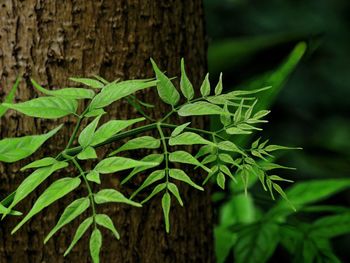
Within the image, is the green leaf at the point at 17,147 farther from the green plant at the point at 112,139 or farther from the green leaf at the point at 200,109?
the green leaf at the point at 200,109

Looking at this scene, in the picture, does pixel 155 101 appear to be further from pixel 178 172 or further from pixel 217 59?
pixel 217 59

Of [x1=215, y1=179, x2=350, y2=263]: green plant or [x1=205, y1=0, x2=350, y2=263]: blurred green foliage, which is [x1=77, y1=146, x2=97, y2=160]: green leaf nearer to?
[x1=205, y1=0, x2=350, y2=263]: blurred green foliage

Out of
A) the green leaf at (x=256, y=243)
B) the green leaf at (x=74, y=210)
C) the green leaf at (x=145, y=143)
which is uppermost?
the green leaf at (x=145, y=143)

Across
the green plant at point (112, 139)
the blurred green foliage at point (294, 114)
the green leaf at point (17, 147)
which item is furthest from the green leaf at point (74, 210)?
the blurred green foliage at point (294, 114)

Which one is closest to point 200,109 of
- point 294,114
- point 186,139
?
point 186,139

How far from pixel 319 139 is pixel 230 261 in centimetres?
224

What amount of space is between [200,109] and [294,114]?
Result: 2589mm

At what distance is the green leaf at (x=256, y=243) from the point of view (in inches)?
41.1

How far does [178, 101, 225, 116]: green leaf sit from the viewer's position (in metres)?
0.70

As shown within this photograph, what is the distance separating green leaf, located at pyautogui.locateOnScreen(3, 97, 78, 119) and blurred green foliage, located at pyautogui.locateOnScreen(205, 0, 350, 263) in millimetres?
303

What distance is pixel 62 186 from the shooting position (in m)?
0.69

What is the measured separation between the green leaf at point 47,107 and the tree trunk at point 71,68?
5.0 inches

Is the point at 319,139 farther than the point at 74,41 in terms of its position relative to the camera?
Yes

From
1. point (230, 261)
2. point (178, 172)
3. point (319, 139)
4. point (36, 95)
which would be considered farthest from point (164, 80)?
point (319, 139)
